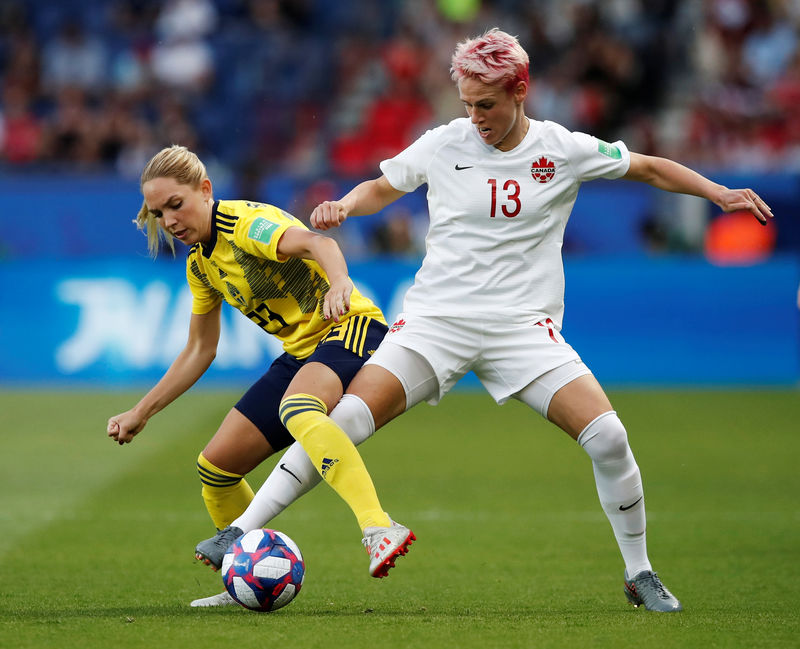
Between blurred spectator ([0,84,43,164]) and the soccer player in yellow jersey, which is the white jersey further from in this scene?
blurred spectator ([0,84,43,164])

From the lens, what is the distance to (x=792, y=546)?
6.80 meters

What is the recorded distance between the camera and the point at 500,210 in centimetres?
505

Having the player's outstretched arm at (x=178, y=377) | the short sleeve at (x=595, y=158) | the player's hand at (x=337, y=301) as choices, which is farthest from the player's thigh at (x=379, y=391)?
the short sleeve at (x=595, y=158)

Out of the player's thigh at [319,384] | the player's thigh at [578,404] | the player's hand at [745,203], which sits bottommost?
the player's thigh at [578,404]

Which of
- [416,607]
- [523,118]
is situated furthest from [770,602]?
[523,118]

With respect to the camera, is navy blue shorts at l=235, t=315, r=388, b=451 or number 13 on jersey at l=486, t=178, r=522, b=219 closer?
number 13 on jersey at l=486, t=178, r=522, b=219

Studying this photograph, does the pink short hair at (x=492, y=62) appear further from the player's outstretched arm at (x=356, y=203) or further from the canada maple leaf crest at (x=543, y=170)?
the player's outstretched arm at (x=356, y=203)

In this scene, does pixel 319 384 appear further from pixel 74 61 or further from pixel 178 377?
pixel 74 61

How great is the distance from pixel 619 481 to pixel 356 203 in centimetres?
153

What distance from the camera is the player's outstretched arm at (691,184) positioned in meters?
4.96

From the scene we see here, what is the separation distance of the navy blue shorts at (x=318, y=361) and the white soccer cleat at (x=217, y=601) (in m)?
0.65

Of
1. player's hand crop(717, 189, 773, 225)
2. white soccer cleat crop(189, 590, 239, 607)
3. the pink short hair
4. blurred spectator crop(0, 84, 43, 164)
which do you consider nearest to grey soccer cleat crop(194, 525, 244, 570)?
white soccer cleat crop(189, 590, 239, 607)

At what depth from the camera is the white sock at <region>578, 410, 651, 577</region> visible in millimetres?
4926

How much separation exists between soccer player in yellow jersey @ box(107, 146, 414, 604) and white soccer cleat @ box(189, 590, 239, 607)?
15.0 inches
